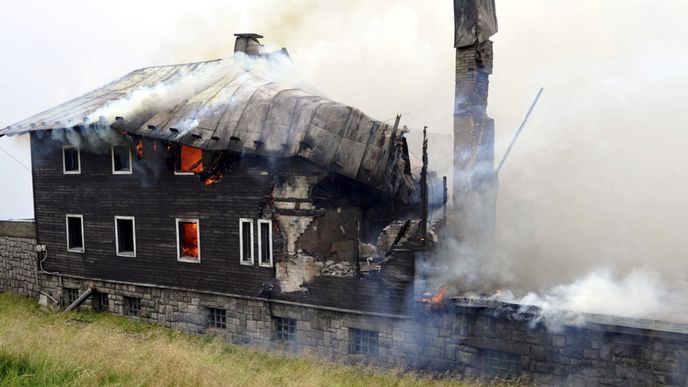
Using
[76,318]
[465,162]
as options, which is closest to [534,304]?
[465,162]

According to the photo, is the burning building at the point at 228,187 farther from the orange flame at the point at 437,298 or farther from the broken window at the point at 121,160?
the orange flame at the point at 437,298

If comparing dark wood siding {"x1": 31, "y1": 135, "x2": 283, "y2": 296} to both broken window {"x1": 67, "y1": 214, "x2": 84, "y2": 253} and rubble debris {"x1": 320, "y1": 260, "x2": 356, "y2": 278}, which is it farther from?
rubble debris {"x1": 320, "y1": 260, "x2": 356, "y2": 278}

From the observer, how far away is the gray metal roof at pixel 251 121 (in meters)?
17.7

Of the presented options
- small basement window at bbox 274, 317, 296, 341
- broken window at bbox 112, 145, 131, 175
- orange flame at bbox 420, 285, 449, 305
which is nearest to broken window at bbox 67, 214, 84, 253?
broken window at bbox 112, 145, 131, 175

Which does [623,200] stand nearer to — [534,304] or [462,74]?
[462,74]

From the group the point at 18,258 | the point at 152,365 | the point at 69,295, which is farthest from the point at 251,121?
the point at 18,258

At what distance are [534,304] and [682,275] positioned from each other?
29.6 ft

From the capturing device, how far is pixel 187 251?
20922 mm

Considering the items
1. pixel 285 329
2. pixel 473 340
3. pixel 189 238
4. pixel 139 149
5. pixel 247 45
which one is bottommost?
pixel 285 329

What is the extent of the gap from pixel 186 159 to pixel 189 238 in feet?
9.65

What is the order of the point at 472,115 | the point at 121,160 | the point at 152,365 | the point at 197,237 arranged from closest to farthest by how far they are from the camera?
the point at 152,365, the point at 472,115, the point at 197,237, the point at 121,160

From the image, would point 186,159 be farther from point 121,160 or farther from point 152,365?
point 152,365

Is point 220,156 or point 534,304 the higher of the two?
point 220,156

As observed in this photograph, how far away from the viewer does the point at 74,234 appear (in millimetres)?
23797
